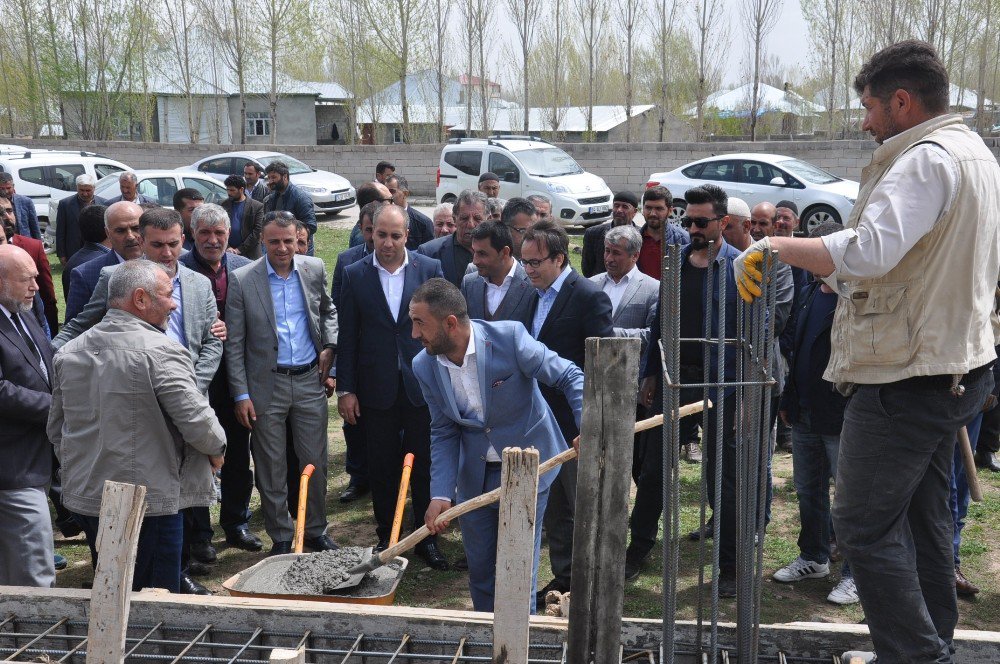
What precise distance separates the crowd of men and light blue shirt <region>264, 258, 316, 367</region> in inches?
0.5

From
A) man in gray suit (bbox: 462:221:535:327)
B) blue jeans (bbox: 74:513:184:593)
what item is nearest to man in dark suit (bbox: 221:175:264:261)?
man in gray suit (bbox: 462:221:535:327)

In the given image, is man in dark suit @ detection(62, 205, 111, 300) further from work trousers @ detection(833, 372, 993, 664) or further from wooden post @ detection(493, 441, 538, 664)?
work trousers @ detection(833, 372, 993, 664)

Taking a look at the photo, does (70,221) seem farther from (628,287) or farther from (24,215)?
(628,287)

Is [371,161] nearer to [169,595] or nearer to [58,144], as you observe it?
[58,144]

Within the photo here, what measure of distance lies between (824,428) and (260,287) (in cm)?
324

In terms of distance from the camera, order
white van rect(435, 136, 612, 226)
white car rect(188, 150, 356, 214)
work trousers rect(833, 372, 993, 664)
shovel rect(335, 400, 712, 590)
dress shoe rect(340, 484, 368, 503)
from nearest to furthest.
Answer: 1. work trousers rect(833, 372, 993, 664)
2. shovel rect(335, 400, 712, 590)
3. dress shoe rect(340, 484, 368, 503)
4. white van rect(435, 136, 612, 226)
5. white car rect(188, 150, 356, 214)

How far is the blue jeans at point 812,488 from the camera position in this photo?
5.21 metres

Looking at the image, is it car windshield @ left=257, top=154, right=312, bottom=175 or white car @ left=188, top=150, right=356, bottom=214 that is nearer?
white car @ left=188, top=150, right=356, bottom=214

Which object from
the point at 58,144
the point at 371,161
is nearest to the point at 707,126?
the point at 371,161

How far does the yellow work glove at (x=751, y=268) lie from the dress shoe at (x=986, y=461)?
16.4ft

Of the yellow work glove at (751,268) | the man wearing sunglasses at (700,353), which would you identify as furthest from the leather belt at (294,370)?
the yellow work glove at (751,268)

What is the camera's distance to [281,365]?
Answer: 221 inches

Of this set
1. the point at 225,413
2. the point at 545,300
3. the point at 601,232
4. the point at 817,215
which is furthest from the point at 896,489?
the point at 817,215

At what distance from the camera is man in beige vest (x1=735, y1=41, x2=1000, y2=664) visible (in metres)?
2.77
